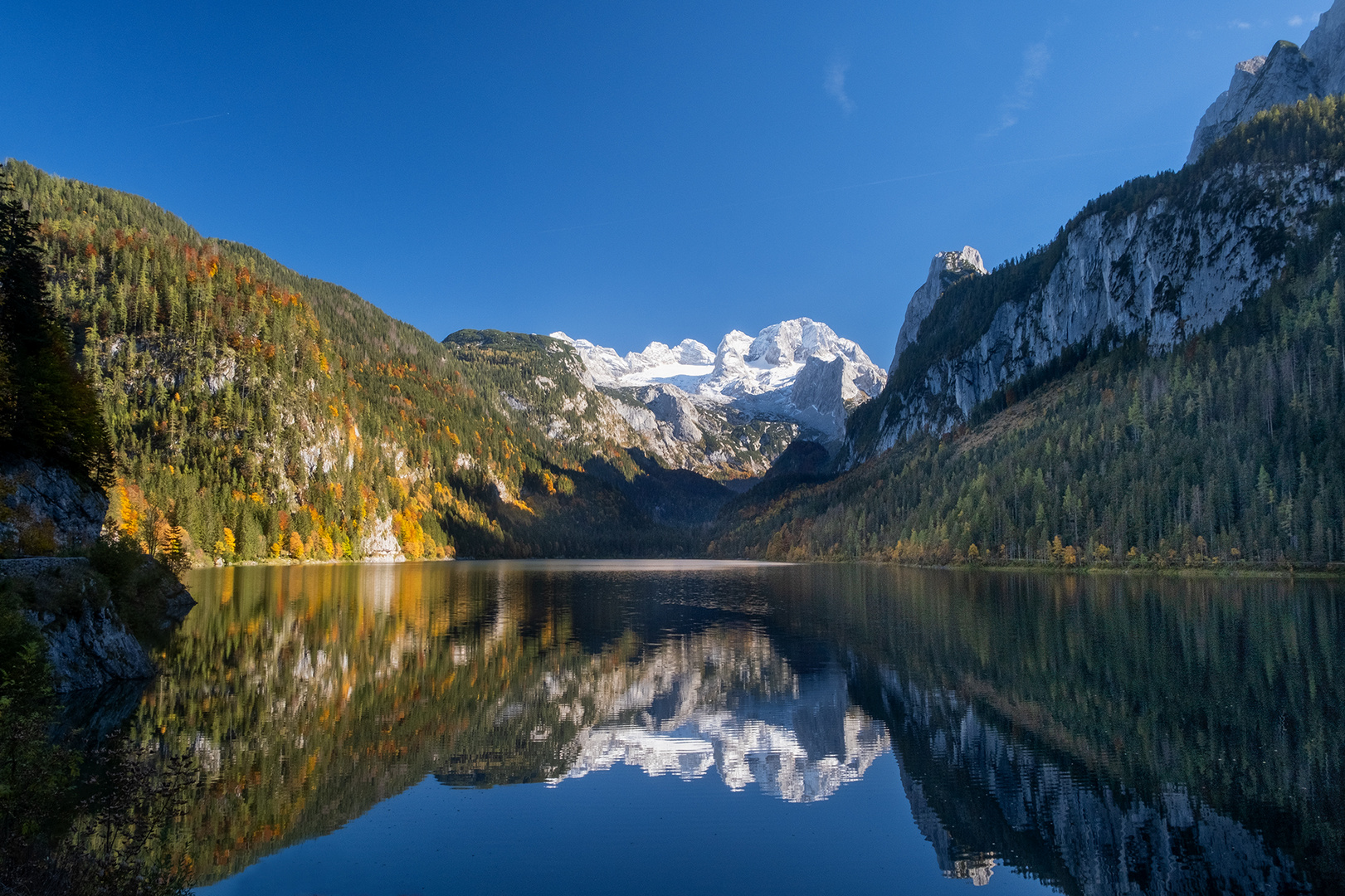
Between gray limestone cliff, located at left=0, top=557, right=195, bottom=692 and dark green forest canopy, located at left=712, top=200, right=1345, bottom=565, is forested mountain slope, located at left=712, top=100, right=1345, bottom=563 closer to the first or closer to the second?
dark green forest canopy, located at left=712, top=200, right=1345, bottom=565

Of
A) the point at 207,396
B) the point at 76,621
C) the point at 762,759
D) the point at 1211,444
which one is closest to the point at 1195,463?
the point at 1211,444

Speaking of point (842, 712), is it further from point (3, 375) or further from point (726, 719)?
point (3, 375)

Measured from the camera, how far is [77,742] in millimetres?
22109

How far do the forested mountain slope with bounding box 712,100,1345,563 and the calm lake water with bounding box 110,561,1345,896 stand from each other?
250ft

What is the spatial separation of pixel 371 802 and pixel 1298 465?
145259mm

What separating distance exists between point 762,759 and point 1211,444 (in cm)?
14264

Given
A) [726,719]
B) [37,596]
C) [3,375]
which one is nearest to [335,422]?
[3,375]

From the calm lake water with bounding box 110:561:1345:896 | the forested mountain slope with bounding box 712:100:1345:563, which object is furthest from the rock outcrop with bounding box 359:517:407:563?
the calm lake water with bounding box 110:561:1345:896

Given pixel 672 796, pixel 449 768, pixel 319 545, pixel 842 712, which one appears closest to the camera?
pixel 672 796

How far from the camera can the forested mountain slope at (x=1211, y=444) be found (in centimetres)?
11169

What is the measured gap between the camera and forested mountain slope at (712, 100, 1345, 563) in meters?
112

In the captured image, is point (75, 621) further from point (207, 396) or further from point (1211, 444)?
point (1211, 444)

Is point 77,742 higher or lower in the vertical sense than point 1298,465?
lower

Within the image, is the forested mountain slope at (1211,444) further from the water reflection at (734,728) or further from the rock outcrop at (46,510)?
the rock outcrop at (46,510)
